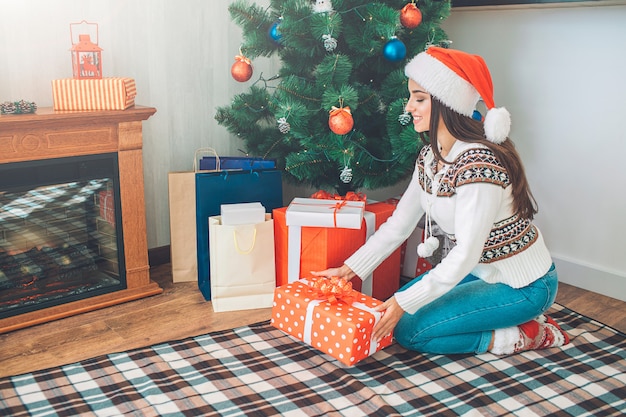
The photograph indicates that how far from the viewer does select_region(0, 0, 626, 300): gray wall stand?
2.46 metres

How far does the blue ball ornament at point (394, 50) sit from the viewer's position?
234cm

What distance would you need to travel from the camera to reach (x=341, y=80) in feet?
7.82

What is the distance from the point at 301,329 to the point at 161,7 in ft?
4.81

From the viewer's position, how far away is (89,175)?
236 cm

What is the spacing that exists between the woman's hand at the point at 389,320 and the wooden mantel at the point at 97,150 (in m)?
0.98

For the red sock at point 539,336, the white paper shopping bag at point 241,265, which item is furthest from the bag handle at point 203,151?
the red sock at point 539,336

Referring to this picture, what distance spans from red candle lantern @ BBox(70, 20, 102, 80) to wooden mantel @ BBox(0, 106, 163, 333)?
0.55ft

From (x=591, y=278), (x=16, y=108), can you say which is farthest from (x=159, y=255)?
(x=591, y=278)

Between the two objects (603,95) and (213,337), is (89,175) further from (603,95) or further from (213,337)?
(603,95)

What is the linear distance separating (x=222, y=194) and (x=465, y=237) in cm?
101

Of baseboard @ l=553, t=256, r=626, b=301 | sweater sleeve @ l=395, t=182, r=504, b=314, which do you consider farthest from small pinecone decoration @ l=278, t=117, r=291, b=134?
baseboard @ l=553, t=256, r=626, b=301

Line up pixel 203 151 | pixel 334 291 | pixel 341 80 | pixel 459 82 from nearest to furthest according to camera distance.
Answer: pixel 459 82 → pixel 334 291 → pixel 341 80 → pixel 203 151

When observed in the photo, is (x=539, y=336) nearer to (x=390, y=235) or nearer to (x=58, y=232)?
(x=390, y=235)

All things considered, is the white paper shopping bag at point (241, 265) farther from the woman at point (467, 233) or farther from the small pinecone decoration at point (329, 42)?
the small pinecone decoration at point (329, 42)
